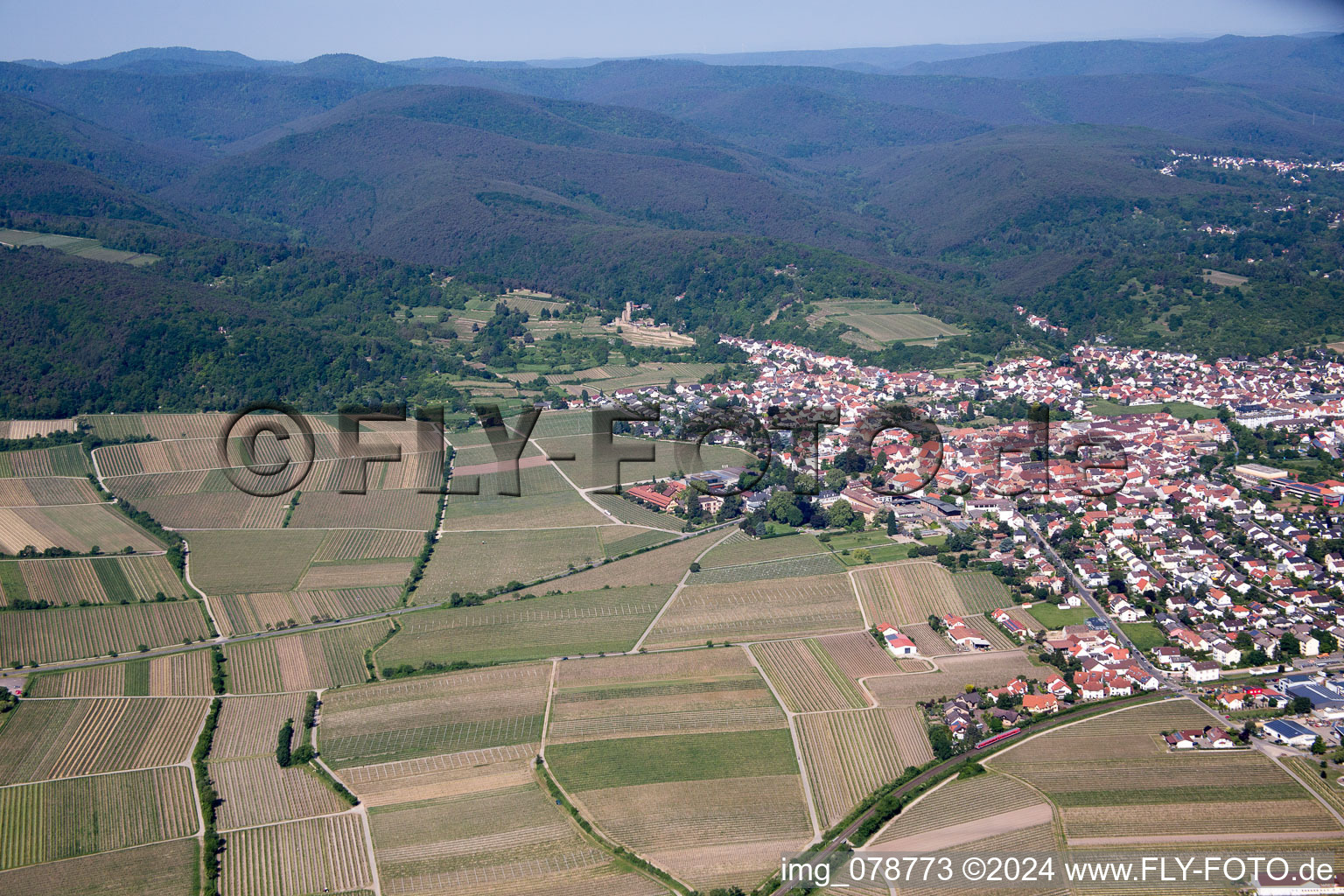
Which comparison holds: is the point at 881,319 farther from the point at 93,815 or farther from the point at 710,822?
the point at 93,815

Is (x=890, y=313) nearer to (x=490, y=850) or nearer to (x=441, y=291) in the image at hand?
(x=441, y=291)

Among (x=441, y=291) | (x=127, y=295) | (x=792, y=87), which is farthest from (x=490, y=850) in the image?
(x=792, y=87)

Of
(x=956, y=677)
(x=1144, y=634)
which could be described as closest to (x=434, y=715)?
(x=956, y=677)

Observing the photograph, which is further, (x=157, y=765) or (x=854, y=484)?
(x=854, y=484)

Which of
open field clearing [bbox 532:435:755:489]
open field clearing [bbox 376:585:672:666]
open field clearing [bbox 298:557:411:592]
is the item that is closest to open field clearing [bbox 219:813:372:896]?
open field clearing [bbox 376:585:672:666]

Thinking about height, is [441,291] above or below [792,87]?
below

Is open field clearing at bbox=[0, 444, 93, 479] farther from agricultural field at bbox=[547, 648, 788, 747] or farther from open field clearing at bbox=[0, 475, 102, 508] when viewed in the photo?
agricultural field at bbox=[547, 648, 788, 747]

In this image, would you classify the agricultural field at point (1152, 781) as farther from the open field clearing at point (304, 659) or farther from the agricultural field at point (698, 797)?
the open field clearing at point (304, 659)

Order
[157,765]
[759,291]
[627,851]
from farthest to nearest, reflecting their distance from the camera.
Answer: [759,291] → [157,765] → [627,851]
